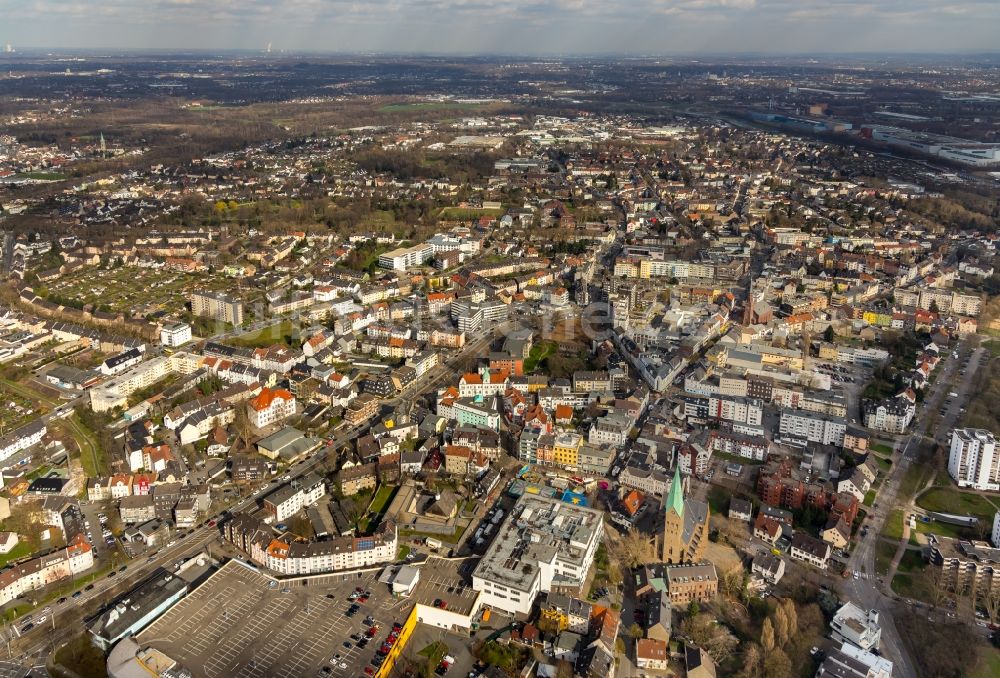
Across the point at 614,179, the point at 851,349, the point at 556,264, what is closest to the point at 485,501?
the point at 851,349

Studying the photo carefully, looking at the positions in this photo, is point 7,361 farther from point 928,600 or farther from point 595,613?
point 928,600

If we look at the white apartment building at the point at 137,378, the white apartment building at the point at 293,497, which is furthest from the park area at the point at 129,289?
the white apartment building at the point at 293,497

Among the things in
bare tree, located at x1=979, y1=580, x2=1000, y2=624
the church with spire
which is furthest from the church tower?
bare tree, located at x1=979, y1=580, x2=1000, y2=624

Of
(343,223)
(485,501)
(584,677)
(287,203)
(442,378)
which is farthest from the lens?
(287,203)

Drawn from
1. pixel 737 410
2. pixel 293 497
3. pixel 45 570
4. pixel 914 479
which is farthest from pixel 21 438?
pixel 914 479

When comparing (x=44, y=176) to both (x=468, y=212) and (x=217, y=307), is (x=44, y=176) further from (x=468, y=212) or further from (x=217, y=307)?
(x=217, y=307)

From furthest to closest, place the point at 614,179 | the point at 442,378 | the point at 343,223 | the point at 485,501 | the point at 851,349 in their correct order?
the point at 614,179, the point at 343,223, the point at 851,349, the point at 442,378, the point at 485,501

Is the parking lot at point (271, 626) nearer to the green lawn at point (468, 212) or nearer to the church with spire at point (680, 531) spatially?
the church with spire at point (680, 531)

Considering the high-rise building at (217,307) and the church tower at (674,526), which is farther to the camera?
the high-rise building at (217,307)
